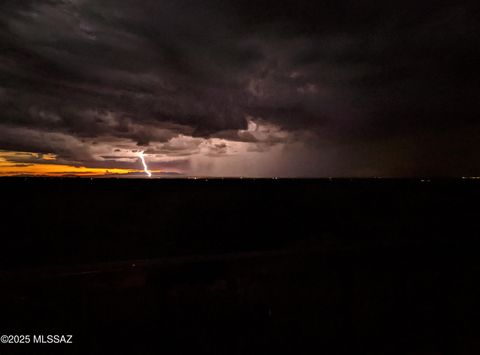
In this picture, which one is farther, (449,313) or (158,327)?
(449,313)

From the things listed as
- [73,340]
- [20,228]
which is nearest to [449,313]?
[73,340]

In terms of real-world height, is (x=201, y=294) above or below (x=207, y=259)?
below

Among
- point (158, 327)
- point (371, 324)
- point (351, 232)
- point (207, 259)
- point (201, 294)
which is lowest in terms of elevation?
point (351, 232)

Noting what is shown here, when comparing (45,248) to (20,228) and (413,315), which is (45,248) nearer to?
(20,228)

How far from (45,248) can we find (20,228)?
9.98m

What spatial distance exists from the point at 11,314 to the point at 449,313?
11.9ft

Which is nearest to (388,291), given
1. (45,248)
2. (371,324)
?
(371,324)

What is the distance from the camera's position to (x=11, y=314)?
A: 189cm

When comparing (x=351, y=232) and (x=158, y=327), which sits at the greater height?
(x=158, y=327)

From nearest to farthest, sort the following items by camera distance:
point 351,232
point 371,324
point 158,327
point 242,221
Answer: point 158,327, point 371,324, point 351,232, point 242,221

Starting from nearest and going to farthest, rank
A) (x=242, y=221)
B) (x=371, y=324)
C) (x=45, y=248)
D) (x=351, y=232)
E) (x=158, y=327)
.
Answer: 1. (x=158, y=327)
2. (x=371, y=324)
3. (x=45, y=248)
4. (x=351, y=232)
5. (x=242, y=221)

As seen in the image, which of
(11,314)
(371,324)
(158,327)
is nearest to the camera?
(11,314)

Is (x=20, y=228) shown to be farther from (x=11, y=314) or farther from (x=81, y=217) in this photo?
(x=11, y=314)

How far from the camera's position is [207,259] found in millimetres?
2168
